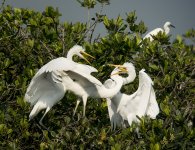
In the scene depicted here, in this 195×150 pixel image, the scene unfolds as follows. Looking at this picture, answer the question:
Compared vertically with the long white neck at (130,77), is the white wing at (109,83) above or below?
below

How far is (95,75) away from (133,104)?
0.94 metres

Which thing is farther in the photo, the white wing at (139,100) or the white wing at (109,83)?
the white wing at (109,83)

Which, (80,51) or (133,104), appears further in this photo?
(133,104)

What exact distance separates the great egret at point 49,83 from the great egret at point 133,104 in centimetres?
70

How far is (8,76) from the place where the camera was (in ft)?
25.7

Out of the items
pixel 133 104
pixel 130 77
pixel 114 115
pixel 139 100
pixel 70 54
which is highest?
pixel 70 54

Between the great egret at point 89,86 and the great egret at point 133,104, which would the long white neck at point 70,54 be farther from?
the great egret at point 133,104

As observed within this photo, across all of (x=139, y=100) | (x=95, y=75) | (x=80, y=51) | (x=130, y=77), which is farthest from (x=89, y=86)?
(x=139, y=100)

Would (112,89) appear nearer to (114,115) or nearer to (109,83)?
(109,83)

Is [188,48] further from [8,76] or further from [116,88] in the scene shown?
[8,76]

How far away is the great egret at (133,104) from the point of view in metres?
7.58

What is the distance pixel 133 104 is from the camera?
8.36 metres

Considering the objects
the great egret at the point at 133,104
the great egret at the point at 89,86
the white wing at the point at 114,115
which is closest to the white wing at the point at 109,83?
the great egret at the point at 133,104

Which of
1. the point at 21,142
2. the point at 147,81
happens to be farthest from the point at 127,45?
the point at 21,142
